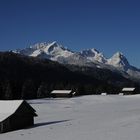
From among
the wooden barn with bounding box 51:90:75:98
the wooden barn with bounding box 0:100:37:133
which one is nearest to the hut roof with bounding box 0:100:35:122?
the wooden barn with bounding box 0:100:37:133

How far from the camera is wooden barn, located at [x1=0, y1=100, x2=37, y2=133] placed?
60.8m

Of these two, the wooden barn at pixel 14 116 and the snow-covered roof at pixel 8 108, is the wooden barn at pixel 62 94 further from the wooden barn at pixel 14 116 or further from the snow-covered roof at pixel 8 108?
the snow-covered roof at pixel 8 108

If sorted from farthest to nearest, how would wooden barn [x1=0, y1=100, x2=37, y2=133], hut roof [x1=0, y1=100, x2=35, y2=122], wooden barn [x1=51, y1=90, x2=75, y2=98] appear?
wooden barn [x1=51, y1=90, x2=75, y2=98], hut roof [x1=0, y1=100, x2=35, y2=122], wooden barn [x1=0, y1=100, x2=37, y2=133]

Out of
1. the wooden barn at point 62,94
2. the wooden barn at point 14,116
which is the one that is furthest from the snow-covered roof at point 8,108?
the wooden barn at point 62,94

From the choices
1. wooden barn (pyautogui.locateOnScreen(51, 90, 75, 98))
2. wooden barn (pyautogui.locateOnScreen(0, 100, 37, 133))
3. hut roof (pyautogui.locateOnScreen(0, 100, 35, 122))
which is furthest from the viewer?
wooden barn (pyautogui.locateOnScreen(51, 90, 75, 98))

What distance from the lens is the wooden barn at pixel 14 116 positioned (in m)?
60.8

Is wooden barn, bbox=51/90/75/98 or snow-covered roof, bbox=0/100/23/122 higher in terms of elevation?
wooden barn, bbox=51/90/75/98

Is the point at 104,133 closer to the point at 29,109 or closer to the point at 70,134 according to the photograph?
the point at 70,134

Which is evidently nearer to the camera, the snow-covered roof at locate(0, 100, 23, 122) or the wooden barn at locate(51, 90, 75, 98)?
the snow-covered roof at locate(0, 100, 23, 122)

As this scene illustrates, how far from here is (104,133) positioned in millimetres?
49562

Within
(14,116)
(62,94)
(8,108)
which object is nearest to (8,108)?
(8,108)

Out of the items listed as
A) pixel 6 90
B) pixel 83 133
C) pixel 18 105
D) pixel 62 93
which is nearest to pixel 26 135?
pixel 83 133

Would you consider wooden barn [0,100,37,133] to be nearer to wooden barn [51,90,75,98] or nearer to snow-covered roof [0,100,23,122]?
snow-covered roof [0,100,23,122]

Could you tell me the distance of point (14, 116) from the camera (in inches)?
2482
